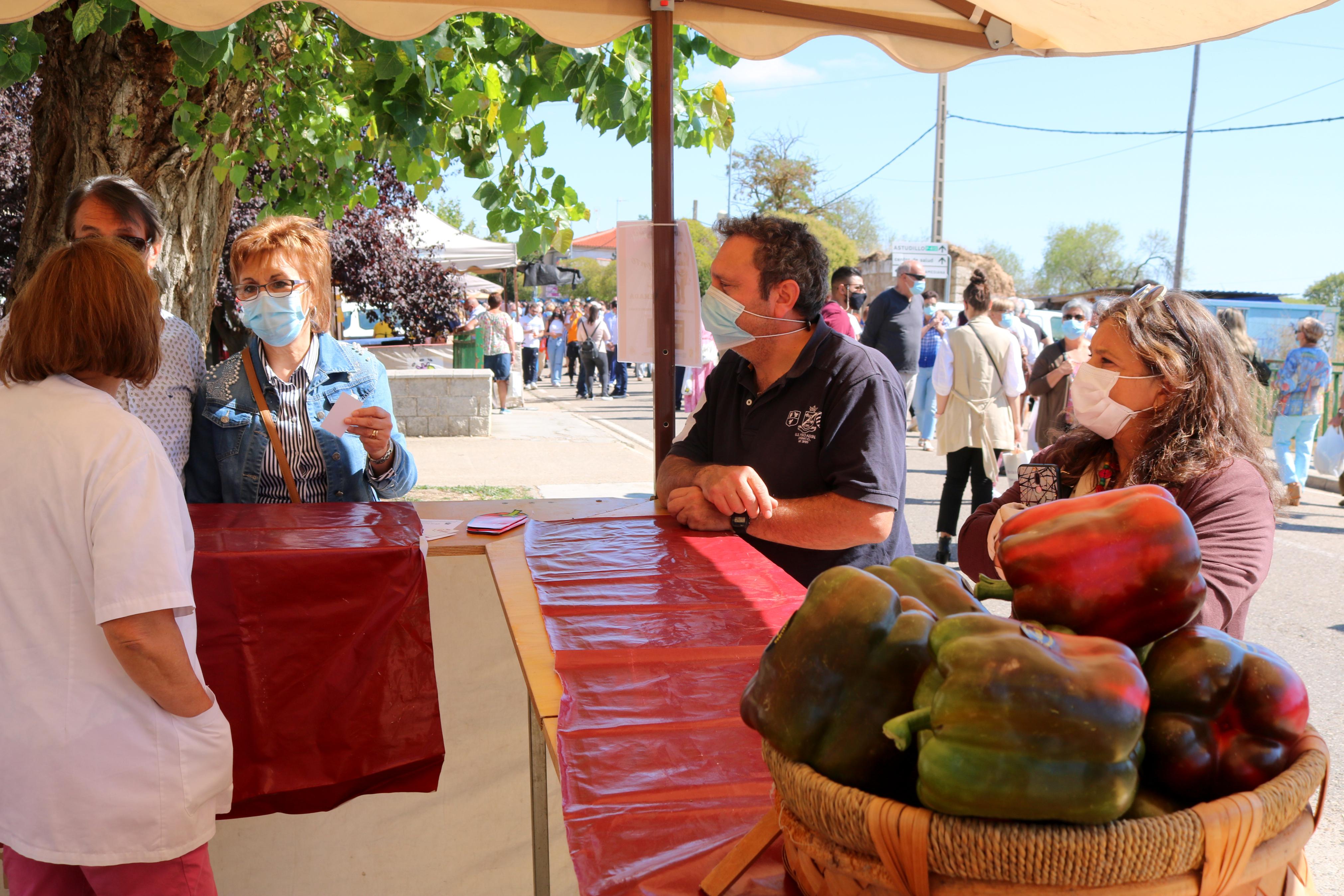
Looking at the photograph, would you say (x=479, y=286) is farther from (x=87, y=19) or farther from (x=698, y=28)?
(x=698, y=28)

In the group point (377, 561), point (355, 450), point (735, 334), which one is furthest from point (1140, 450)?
point (355, 450)

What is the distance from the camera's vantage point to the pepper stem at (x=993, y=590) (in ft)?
3.11

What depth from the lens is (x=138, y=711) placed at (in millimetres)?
1679

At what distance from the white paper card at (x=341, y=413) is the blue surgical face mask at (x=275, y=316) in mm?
275

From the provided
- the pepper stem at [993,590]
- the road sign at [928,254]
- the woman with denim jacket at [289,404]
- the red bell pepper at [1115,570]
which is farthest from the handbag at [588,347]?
the red bell pepper at [1115,570]

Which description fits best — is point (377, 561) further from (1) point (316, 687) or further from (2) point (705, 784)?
(2) point (705, 784)

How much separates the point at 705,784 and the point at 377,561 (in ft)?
5.00

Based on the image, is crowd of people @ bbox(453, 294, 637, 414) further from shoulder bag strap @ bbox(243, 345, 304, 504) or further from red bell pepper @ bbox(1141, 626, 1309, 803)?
red bell pepper @ bbox(1141, 626, 1309, 803)

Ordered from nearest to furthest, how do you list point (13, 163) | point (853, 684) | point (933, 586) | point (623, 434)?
point (853, 684) → point (933, 586) → point (13, 163) → point (623, 434)

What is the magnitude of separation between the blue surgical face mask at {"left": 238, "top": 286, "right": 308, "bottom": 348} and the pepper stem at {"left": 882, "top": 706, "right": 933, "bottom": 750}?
260 centimetres

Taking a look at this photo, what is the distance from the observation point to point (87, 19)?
3.87m

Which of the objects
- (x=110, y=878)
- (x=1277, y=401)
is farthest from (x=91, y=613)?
(x=1277, y=401)

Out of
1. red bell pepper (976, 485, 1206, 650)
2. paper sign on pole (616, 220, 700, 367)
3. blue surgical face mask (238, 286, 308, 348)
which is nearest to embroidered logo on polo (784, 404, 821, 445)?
paper sign on pole (616, 220, 700, 367)

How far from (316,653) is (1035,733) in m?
2.26
